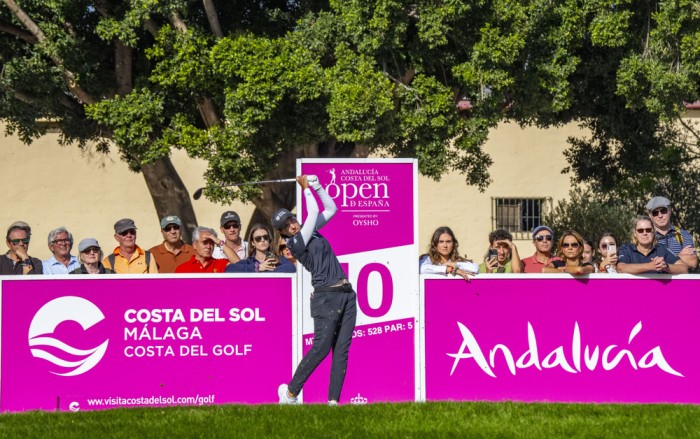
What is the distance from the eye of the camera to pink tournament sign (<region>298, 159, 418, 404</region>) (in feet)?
31.4

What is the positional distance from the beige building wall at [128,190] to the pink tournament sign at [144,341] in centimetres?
1921

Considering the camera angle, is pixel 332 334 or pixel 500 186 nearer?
pixel 332 334

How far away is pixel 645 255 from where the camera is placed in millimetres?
9664

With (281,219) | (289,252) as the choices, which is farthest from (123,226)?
(281,219)

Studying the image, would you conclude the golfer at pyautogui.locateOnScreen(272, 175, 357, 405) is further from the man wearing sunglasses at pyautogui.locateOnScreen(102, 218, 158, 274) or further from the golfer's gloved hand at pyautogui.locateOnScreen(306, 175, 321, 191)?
the man wearing sunglasses at pyautogui.locateOnScreen(102, 218, 158, 274)

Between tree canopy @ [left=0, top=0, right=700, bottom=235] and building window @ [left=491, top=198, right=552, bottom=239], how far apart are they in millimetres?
9764

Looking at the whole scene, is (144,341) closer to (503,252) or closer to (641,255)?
(503,252)

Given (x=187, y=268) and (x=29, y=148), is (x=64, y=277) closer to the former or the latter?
(x=187, y=268)

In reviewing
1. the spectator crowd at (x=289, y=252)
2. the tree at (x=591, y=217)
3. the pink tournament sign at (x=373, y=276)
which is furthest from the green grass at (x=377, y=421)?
the tree at (x=591, y=217)

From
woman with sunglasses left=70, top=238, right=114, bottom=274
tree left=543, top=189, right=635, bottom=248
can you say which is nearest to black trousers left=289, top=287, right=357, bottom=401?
woman with sunglasses left=70, top=238, right=114, bottom=274

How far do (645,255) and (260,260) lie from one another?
3480 millimetres

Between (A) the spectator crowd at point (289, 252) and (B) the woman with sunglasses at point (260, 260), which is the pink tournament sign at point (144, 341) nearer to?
(B) the woman with sunglasses at point (260, 260)

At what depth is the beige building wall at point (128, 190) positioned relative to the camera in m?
29.1

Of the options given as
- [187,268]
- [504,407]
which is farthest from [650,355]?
[187,268]
